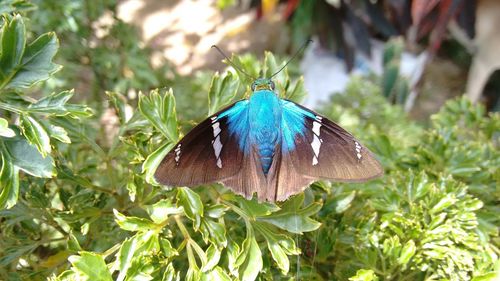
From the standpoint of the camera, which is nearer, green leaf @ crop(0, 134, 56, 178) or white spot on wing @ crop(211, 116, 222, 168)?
green leaf @ crop(0, 134, 56, 178)

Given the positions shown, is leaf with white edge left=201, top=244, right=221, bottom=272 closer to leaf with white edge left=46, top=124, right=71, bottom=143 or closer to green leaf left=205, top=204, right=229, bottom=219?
green leaf left=205, top=204, right=229, bottom=219

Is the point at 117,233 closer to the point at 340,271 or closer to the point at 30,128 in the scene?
the point at 30,128

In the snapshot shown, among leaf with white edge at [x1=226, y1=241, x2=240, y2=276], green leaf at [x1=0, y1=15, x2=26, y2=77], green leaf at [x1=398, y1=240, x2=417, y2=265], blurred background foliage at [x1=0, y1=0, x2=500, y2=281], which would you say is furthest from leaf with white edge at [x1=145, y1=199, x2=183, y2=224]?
green leaf at [x1=398, y1=240, x2=417, y2=265]

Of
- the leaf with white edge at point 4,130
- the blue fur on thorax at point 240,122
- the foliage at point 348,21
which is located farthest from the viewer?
the foliage at point 348,21

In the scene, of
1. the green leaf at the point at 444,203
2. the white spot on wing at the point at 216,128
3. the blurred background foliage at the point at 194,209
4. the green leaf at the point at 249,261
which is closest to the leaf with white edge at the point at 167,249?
the blurred background foliage at the point at 194,209

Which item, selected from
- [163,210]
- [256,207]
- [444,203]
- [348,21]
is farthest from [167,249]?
[348,21]

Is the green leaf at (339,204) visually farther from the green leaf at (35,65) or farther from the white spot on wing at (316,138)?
the green leaf at (35,65)
